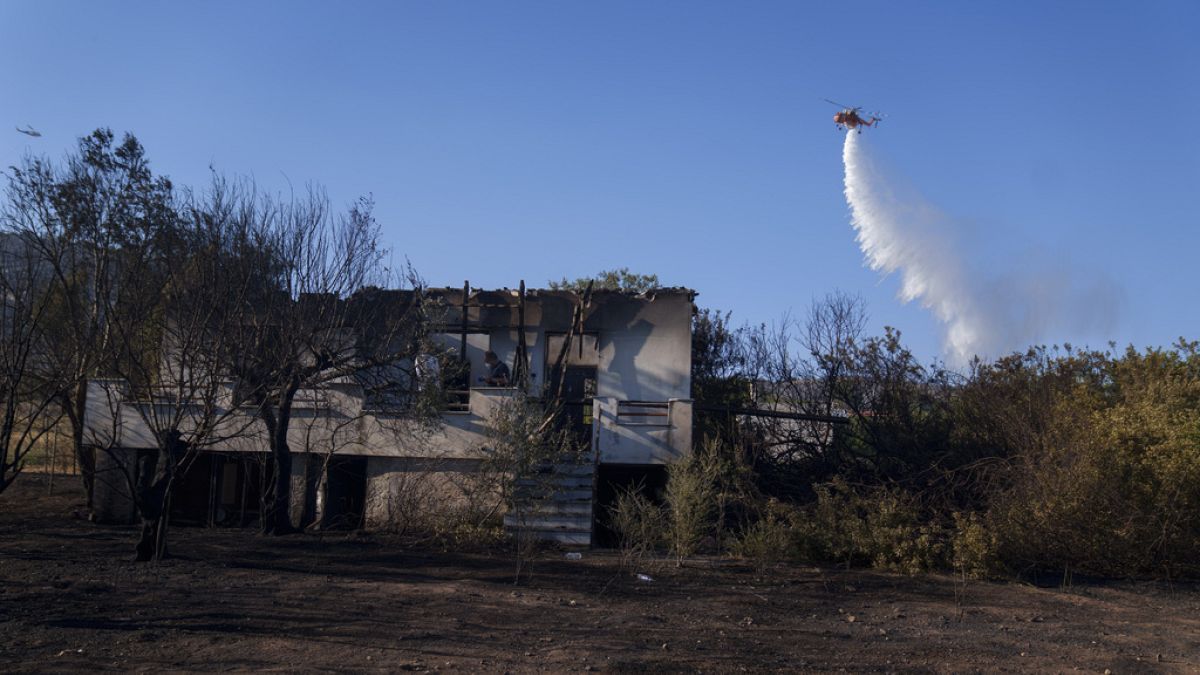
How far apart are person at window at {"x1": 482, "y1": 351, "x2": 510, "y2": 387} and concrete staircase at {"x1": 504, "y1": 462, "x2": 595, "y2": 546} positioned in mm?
2755

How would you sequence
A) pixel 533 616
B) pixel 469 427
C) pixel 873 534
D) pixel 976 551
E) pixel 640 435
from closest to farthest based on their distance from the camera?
1. pixel 533 616
2. pixel 976 551
3. pixel 873 534
4. pixel 469 427
5. pixel 640 435

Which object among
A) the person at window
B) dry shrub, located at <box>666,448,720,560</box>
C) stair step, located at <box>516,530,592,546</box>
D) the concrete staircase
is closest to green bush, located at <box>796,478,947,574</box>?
dry shrub, located at <box>666,448,720,560</box>

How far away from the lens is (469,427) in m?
18.3

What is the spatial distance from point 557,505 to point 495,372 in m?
4.02

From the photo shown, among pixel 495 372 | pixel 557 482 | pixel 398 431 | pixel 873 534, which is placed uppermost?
pixel 495 372

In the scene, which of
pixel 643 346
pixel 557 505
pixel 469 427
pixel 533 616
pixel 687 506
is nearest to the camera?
pixel 533 616

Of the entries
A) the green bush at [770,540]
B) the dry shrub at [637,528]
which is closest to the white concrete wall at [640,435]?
the green bush at [770,540]

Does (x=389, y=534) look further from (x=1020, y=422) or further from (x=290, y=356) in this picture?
(x=1020, y=422)

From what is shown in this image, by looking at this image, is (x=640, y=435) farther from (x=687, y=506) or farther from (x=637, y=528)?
(x=637, y=528)

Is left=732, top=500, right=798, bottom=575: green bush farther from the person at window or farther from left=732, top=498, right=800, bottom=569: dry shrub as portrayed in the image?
the person at window

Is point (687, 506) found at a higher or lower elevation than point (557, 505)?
higher

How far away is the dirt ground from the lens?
8.94 m

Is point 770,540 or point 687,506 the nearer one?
point 687,506

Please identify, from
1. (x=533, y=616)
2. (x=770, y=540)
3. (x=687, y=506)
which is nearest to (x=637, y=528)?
(x=687, y=506)
